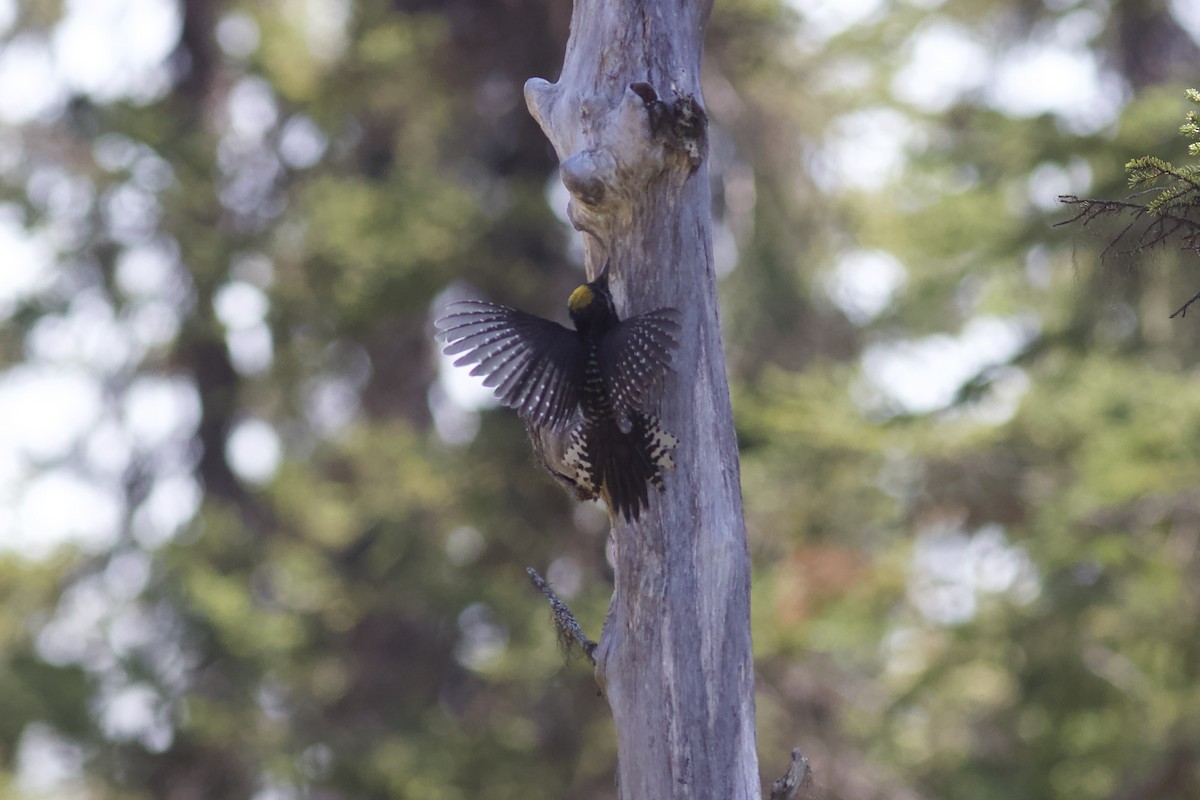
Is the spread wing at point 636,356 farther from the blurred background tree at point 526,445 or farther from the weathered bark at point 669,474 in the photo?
the blurred background tree at point 526,445

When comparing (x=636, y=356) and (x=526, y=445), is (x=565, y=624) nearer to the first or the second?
(x=636, y=356)

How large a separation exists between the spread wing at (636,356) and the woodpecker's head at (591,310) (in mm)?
108

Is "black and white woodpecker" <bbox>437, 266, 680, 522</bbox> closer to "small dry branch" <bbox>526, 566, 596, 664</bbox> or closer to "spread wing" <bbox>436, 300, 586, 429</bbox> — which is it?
"spread wing" <bbox>436, 300, 586, 429</bbox>

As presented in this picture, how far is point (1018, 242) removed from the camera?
8211 millimetres

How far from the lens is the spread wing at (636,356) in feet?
9.96

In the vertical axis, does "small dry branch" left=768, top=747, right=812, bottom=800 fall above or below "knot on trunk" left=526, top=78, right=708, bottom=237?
below

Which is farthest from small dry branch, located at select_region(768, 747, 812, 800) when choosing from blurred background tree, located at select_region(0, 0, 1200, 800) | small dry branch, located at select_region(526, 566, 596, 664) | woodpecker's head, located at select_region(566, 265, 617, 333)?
blurred background tree, located at select_region(0, 0, 1200, 800)

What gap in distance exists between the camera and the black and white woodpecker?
3.05 metres

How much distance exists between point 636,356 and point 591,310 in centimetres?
22

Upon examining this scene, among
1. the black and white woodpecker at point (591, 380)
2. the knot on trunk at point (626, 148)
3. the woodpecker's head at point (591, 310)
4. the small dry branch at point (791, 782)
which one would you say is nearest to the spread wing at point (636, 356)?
the black and white woodpecker at point (591, 380)

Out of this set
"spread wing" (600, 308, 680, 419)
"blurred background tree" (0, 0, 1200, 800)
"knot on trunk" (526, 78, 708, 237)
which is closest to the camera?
"spread wing" (600, 308, 680, 419)

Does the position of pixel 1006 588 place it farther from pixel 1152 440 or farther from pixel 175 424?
pixel 175 424

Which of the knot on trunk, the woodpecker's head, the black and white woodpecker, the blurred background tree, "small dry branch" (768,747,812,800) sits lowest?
"small dry branch" (768,747,812,800)

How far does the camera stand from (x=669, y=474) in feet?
10.3
